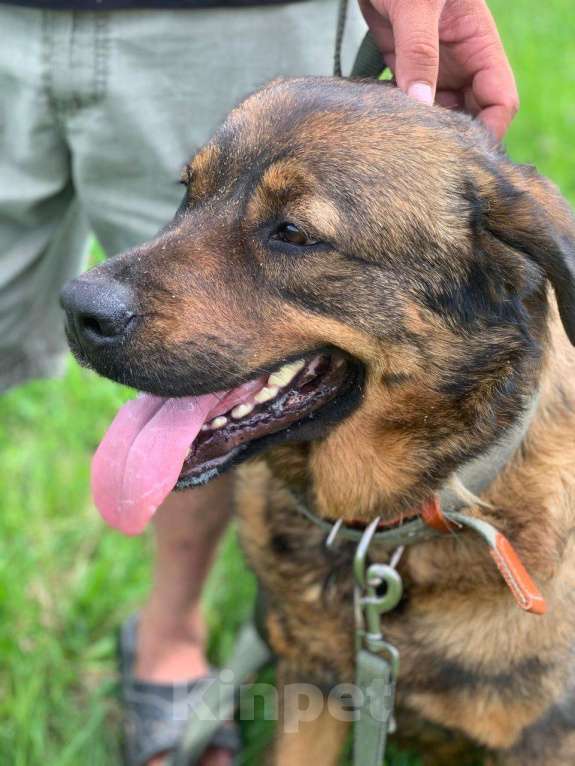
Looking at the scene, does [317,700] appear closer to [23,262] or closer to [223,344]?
[223,344]

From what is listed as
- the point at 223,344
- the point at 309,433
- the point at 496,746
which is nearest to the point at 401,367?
the point at 309,433

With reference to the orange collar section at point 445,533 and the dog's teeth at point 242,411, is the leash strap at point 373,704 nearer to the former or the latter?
the orange collar section at point 445,533

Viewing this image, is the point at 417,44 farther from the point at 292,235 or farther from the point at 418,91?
the point at 292,235

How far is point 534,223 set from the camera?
2.21 meters

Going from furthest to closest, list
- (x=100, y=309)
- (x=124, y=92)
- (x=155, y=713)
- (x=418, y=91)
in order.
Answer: (x=155, y=713) → (x=124, y=92) → (x=418, y=91) → (x=100, y=309)

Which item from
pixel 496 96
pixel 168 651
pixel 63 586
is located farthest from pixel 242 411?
pixel 63 586

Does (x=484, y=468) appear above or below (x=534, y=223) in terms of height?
below

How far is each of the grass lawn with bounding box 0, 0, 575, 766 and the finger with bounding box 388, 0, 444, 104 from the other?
6.64 feet

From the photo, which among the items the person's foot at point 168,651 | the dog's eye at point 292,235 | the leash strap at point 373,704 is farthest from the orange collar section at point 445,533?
the person's foot at point 168,651

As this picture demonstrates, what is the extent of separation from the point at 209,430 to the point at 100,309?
1.26ft

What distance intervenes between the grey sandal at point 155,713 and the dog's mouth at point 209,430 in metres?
1.22

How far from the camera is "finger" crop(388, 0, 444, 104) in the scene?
87.7 inches

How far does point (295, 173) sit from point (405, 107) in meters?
0.30

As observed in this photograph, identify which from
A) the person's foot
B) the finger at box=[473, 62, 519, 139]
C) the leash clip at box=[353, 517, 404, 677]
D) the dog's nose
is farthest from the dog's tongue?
the person's foot
